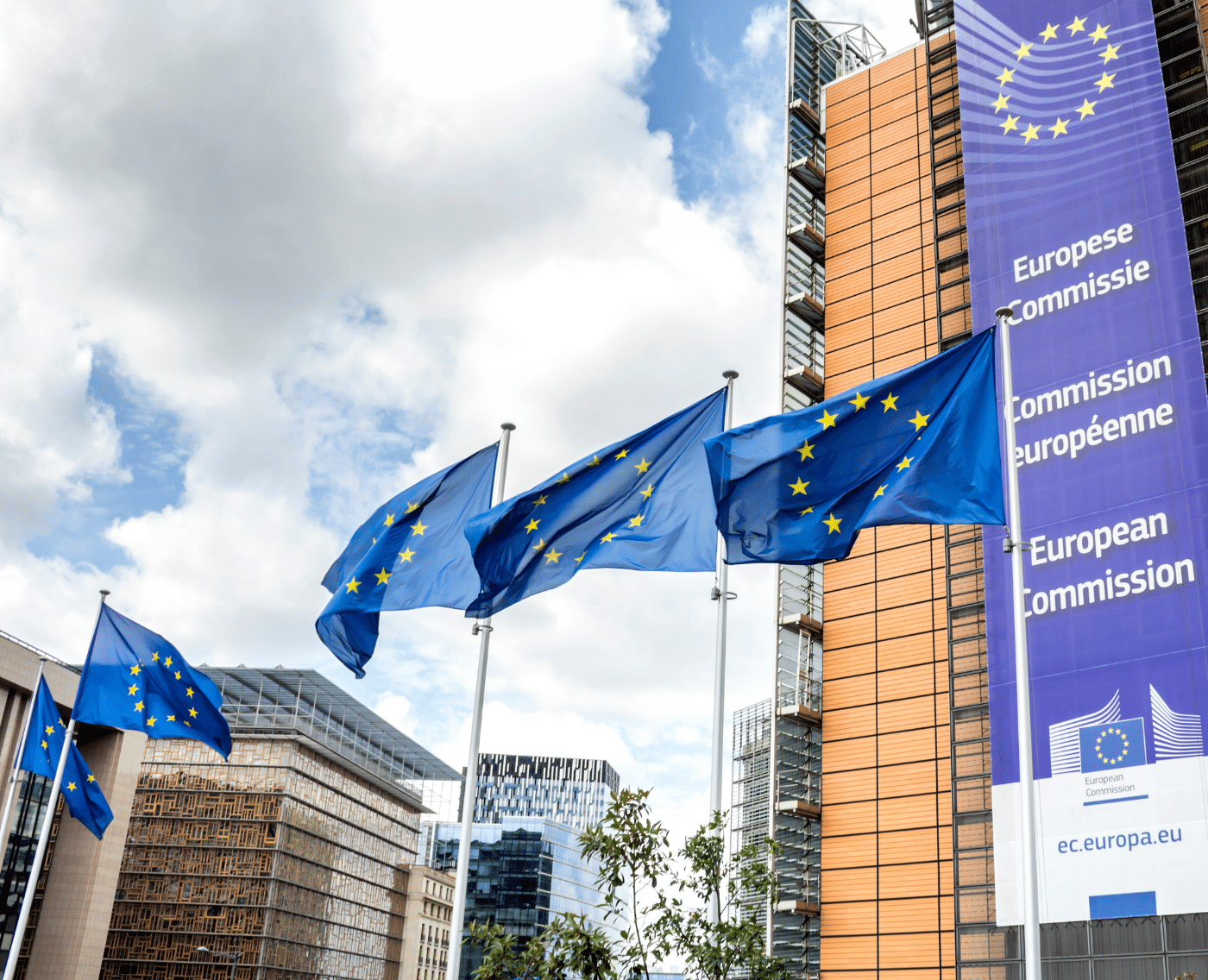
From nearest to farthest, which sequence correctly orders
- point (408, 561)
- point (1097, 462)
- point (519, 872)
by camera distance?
1. point (408, 561)
2. point (1097, 462)
3. point (519, 872)

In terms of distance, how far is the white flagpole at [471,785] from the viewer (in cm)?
1773

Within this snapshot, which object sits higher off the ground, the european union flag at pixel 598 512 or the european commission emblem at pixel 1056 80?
the european commission emblem at pixel 1056 80

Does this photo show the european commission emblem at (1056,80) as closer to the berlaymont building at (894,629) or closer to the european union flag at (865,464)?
the berlaymont building at (894,629)

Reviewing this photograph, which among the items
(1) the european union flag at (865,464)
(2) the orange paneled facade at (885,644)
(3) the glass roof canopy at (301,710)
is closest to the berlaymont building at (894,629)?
(2) the orange paneled facade at (885,644)

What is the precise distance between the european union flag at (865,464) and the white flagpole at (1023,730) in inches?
14.9

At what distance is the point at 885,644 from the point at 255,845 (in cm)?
7595

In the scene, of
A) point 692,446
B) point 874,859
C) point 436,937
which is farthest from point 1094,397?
point 436,937

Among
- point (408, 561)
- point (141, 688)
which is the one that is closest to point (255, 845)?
point (141, 688)

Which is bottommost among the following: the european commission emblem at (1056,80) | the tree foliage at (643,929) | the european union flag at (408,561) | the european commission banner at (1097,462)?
the tree foliage at (643,929)

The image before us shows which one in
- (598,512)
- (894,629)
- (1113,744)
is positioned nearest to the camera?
(598,512)

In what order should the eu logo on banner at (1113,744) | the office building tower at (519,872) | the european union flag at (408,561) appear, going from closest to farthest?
the european union flag at (408,561) < the eu logo on banner at (1113,744) < the office building tower at (519,872)

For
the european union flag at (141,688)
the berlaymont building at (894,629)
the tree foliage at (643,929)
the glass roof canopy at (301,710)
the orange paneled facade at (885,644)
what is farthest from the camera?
the glass roof canopy at (301,710)

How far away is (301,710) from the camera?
399ft

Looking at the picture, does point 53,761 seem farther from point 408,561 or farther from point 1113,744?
point 1113,744
